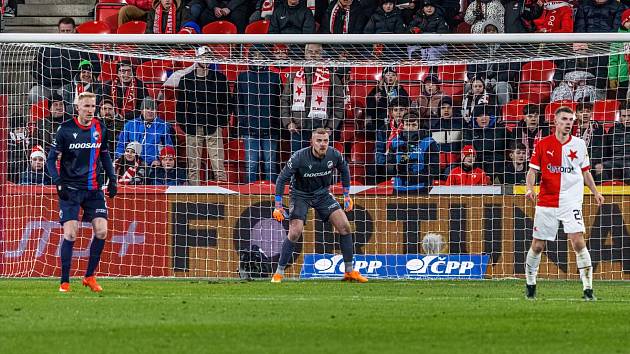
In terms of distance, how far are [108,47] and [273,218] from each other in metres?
3.72

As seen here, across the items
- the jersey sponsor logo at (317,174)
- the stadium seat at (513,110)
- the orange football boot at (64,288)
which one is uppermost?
the stadium seat at (513,110)

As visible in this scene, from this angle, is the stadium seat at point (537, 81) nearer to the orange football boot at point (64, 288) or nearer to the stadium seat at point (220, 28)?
the stadium seat at point (220, 28)

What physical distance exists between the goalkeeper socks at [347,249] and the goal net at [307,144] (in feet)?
3.82

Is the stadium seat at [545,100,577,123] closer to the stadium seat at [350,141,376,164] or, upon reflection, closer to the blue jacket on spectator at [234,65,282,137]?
the stadium seat at [350,141,376,164]

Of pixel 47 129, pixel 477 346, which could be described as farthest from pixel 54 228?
pixel 477 346

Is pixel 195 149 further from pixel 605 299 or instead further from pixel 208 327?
pixel 208 327

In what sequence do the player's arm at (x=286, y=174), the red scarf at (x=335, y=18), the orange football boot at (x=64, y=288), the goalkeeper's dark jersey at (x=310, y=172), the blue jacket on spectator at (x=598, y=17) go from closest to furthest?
the orange football boot at (x=64, y=288), the player's arm at (x=286, y=174), the goalkeeper's dark jersey at (x=310, y=172), the blue jacket on spectator at (x=598, y=17), the red scarf at (x=335, y=18)

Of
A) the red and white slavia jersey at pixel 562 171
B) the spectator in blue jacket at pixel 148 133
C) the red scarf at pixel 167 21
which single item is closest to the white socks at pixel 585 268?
the red and white slavia jersey at pixel 562 171

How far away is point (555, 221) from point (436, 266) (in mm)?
5574

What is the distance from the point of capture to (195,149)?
20.9m

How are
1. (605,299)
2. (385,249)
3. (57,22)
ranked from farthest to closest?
1. (57,22)
2. (385,249)
3. (605,299)

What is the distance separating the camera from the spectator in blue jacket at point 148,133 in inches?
815

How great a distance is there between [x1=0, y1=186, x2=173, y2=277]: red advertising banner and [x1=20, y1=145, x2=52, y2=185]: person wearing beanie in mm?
140

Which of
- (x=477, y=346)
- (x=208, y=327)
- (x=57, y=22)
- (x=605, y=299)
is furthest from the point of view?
(x=57, y=22)
